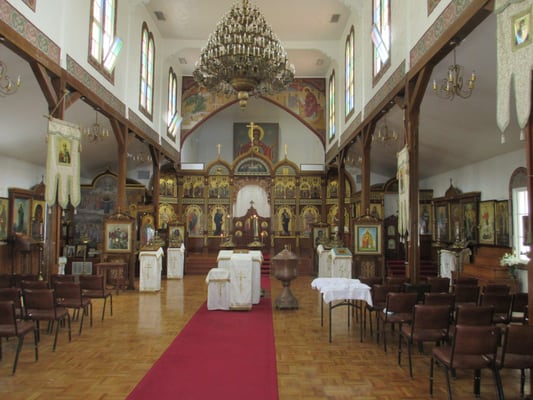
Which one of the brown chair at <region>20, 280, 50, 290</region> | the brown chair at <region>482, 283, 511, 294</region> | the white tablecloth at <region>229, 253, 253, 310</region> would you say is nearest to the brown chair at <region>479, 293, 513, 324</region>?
the brown chair at <region>482, 283, 511, 294</region>

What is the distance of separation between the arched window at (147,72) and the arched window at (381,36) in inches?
303

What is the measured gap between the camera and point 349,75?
15.3 meters

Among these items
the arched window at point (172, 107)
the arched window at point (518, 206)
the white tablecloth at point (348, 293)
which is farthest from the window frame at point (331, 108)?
the white tablecloth at point (348, 293)

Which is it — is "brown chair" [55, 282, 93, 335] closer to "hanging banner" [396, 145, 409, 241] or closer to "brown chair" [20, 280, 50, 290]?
"brown chair" [20, 280, 50, 290]

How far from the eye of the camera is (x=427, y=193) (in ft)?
60.3

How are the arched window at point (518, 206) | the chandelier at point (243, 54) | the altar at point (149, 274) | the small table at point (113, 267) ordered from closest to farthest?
the chandelier at point (243, 54) → the arched window at point (518, 206) → the small table at point (113, 267) → the altar at point (149, 274)

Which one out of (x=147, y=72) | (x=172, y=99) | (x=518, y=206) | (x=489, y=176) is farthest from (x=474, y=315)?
(x=172, y=99)

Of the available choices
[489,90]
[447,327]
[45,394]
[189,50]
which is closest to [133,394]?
[45,394]

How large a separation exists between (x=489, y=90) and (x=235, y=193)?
13.1 m

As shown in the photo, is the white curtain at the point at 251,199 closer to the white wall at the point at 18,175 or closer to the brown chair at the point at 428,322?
the white wall at the point at 18,175

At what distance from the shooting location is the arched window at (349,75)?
14.7m

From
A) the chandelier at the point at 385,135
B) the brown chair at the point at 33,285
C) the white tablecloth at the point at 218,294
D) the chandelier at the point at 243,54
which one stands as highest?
the chandelier at the point at 243,54

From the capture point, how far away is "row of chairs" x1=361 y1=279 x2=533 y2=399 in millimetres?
4082

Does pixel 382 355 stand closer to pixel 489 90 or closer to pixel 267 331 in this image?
pixel 267 331
